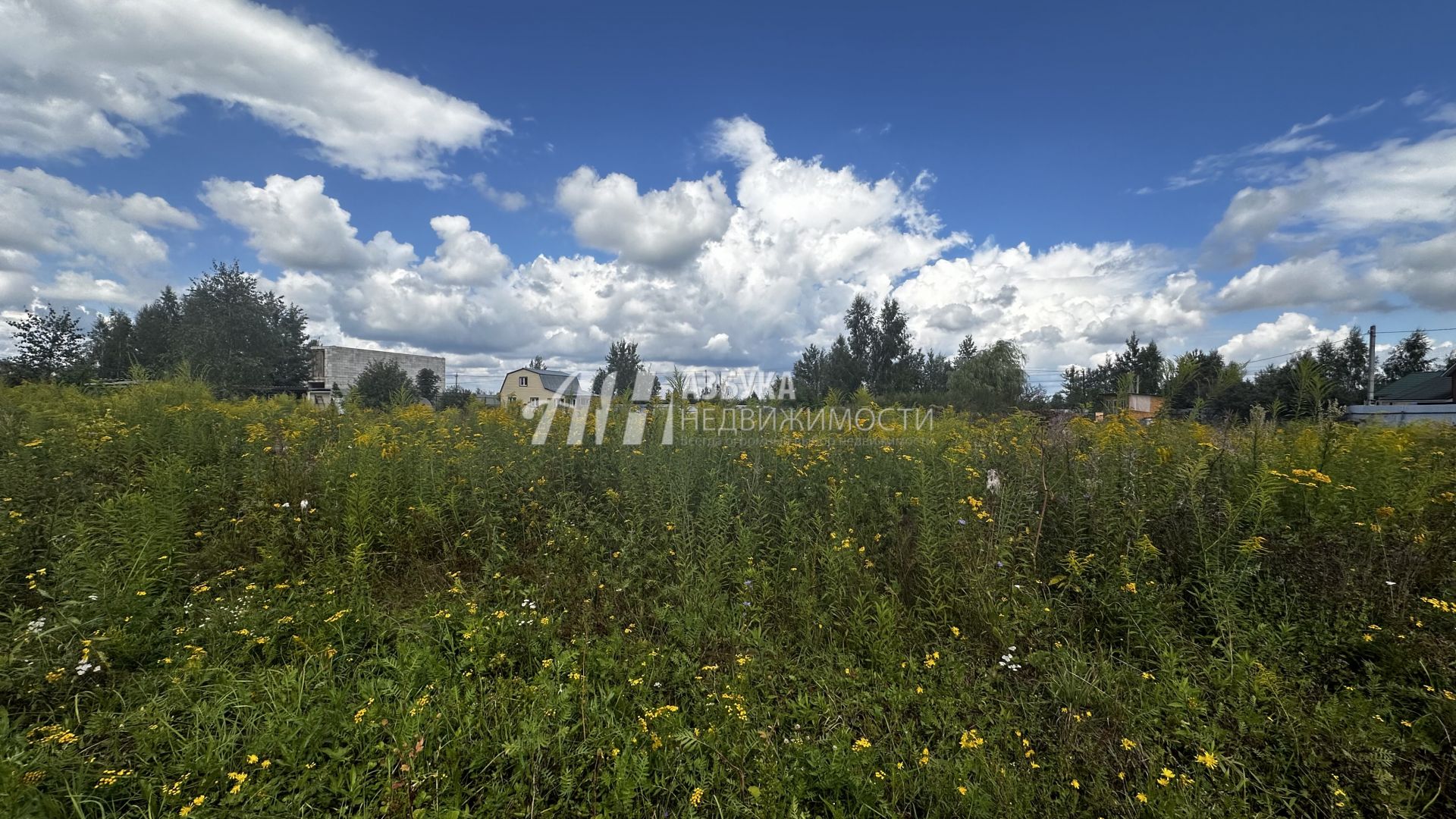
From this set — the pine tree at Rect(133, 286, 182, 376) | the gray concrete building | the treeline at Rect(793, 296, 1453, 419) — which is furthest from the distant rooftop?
the pine tree at Rect(133, 286, 182, 376)

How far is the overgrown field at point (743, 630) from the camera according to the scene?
1.97 metres

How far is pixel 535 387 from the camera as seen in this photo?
144 feet

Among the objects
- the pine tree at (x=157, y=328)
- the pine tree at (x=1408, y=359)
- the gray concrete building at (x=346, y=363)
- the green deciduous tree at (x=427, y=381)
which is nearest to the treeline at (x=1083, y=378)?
the pine tree at (x=1408, y=359)

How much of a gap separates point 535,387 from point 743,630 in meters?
44.0

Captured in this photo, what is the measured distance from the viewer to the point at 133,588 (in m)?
2.85

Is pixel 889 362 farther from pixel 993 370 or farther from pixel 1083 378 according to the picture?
pixel 1083 378

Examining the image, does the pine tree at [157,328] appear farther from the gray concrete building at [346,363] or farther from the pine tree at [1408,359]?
the pine tree at [1408,359]

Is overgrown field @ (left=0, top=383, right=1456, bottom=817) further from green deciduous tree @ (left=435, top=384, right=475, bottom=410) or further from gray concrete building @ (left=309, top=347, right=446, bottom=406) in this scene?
gray concrete building @ (left=309, top=347, right=446, bottom=406)

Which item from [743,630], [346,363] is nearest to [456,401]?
[743,630]

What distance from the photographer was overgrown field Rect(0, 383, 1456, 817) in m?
1.97

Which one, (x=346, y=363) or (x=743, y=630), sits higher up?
(x=346, y=363)

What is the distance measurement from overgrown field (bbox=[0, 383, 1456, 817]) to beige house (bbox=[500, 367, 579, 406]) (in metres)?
2.71

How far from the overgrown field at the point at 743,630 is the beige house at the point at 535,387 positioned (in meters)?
2.71

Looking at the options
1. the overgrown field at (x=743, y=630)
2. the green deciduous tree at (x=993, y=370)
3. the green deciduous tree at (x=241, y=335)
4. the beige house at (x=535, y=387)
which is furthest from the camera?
the green deciduous tree at (x=241, y=335)
